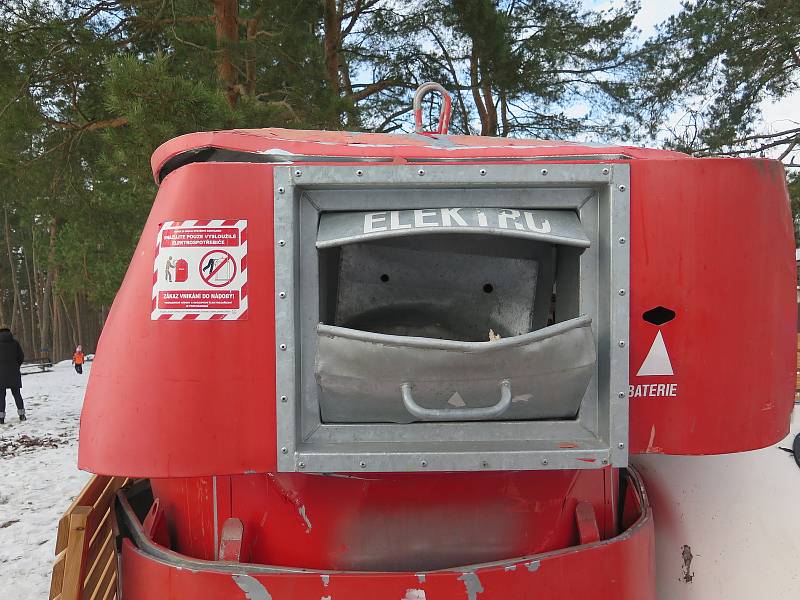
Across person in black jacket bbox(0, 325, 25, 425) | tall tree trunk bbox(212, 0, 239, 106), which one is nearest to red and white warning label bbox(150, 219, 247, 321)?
tall tree trunk bbox(212, 0, 239, 106)

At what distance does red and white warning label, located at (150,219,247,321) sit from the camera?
1.33 meters

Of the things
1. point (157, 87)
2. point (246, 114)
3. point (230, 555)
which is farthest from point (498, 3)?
point (230, 555)

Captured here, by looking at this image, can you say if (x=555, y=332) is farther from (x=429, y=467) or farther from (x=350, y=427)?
(x=350, y=427)

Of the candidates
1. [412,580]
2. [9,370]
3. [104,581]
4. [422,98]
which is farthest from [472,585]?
[9,370]

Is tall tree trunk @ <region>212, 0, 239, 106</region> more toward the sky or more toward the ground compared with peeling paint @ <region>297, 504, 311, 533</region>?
more toward the sky

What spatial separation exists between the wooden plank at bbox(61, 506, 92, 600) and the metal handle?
91cm

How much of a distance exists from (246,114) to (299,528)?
5.08m

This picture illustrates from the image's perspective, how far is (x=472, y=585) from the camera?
1350 millimetres

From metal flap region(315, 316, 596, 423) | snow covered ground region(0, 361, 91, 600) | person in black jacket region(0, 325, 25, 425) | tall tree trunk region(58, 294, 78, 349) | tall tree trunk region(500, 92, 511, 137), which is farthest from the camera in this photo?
tall tree trunk region(58, 294, 78, 349)

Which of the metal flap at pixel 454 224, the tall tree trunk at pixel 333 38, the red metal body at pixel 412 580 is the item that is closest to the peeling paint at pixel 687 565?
the red metal body at pixel 412 580

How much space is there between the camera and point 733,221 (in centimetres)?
134

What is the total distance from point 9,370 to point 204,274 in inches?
373

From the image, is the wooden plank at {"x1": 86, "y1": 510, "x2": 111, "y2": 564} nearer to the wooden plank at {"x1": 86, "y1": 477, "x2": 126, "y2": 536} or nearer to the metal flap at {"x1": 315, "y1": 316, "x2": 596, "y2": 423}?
the wooden plank at {"x1": 86, "y1": 477, "x2": 126, "y2": 536}

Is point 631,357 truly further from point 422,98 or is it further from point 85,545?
point 85,545
